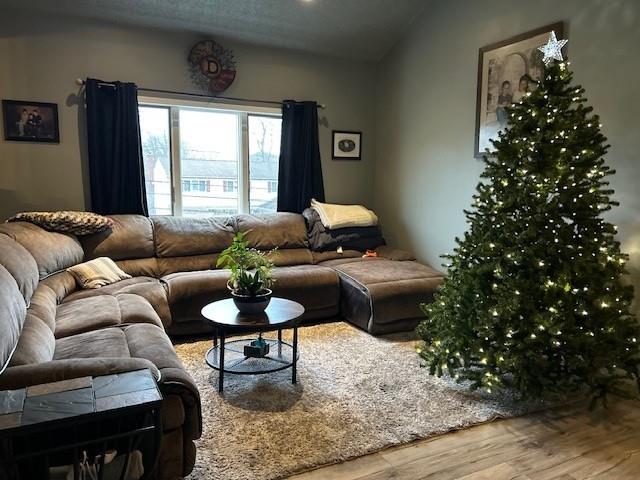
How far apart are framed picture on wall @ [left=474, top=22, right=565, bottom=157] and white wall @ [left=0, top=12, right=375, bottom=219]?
1.95m

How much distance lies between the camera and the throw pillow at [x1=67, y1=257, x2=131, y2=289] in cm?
330

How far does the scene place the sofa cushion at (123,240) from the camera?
3.67m

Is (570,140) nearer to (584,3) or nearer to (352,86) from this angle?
(584,3)

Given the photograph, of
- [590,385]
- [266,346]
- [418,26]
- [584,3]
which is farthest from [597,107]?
[266,346]

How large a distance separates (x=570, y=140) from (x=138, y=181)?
132 inches

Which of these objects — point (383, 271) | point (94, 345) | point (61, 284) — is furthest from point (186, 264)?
point (94, 345)

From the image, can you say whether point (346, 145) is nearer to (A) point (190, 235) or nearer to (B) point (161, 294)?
(A) point (190, 235)

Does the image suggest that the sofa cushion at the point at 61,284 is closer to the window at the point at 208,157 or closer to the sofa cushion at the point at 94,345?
the sofa cushion at the point at 94,345

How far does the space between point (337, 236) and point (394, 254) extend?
581 millimetres

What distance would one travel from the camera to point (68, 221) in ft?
11.5

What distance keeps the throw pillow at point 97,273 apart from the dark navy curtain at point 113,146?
2.37ft

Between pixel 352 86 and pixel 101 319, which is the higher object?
pixel 352 86

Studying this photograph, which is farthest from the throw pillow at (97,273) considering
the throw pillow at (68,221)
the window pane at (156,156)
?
the window pane at (156,156)

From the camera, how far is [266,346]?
285cm
